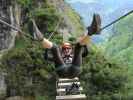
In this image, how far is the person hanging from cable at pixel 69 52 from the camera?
8008 millimetres

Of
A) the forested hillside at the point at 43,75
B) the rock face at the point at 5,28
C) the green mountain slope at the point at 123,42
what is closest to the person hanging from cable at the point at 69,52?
the forested hillside at the point at 43,75

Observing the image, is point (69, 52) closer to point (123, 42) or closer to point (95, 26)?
point (95, 26)

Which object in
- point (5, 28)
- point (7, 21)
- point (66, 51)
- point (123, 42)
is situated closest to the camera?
point (66, 51)

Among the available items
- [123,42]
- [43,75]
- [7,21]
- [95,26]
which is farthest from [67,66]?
[123,42]

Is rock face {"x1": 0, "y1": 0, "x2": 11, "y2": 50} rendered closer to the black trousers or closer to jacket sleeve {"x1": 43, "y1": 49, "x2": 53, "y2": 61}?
jacket sleeve {"x1": 43, "y1": 49, "x2": 53, "y2": 61}

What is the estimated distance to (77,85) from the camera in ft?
53.6

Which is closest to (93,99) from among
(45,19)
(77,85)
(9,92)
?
(77,85)

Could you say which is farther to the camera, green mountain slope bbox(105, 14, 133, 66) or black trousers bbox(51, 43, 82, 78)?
green mountain slope bbox(105, 14, 133, 66)

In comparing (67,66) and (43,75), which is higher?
(43,75)

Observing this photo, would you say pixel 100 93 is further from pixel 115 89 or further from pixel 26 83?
pixel 26 83

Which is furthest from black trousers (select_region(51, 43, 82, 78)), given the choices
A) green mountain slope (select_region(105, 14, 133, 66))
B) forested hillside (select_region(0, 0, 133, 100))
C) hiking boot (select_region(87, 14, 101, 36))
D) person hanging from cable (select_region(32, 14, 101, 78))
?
green mountain slope (select_region(105, 14, 133, 66))

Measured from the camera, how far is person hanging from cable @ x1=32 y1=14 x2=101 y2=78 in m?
8.01

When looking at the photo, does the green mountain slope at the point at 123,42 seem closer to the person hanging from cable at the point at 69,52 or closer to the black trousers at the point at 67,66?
the person hanging from cable at the point at 69,52

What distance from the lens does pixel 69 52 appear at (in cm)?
940
